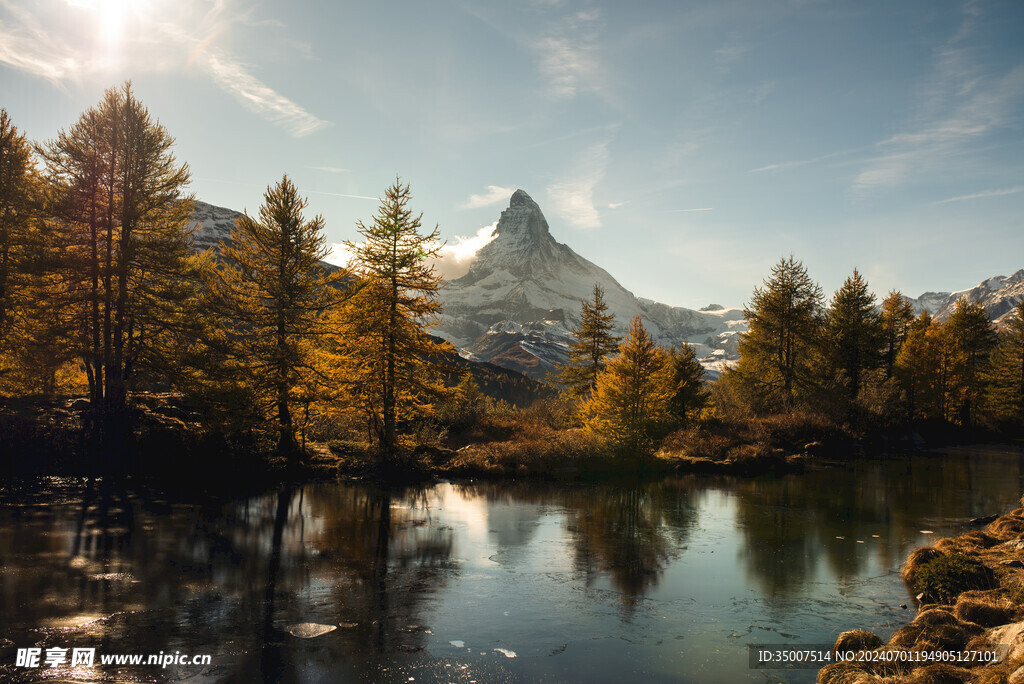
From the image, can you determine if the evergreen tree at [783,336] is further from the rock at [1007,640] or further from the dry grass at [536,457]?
the rock at [1007,640]

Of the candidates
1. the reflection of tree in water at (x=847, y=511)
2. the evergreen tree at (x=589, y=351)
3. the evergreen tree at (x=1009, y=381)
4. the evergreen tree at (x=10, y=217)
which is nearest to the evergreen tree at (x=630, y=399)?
the reflection of tree in water at (x=847, y=511)

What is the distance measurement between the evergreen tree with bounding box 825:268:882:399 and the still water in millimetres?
29118

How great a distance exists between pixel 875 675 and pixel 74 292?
27971 mm

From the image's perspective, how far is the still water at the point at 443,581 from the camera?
866 centimetres

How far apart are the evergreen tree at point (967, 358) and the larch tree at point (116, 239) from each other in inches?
2354

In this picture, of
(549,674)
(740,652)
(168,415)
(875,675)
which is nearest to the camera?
(875,675)

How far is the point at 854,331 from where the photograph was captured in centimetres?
4956

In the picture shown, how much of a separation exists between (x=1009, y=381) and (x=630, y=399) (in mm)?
41757

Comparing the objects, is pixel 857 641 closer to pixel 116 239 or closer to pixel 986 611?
pixel 986 611

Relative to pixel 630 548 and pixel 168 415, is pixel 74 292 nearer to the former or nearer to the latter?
pixel 168 415

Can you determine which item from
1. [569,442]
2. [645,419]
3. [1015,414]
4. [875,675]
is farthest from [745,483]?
[1015,414]

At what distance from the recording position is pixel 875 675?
778cm

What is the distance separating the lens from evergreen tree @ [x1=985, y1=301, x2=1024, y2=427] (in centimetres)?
4972

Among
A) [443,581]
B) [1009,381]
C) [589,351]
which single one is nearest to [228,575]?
[443,581]
